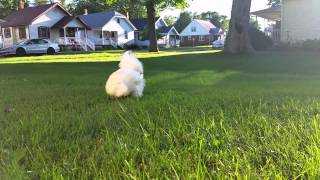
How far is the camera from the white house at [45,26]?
45250mm

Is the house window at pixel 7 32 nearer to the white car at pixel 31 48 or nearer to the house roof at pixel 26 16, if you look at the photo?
the house roof at pixel 26 16

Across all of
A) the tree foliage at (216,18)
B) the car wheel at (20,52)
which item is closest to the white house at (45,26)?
the car wheel at (20,52)

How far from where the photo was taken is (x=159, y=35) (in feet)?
216

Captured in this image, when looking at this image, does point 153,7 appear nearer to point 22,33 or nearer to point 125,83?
point 22,33

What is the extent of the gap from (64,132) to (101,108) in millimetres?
1318

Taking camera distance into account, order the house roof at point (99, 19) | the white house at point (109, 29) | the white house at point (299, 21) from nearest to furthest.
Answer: the white house at point (299, 21), the white house at point (109, 29), the house roof at point (99, 19)

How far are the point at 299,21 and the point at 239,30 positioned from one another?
10084mm

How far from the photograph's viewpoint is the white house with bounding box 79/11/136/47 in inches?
2247

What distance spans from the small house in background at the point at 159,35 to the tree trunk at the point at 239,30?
41188mm

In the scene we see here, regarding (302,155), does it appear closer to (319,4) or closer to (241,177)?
(241,177)

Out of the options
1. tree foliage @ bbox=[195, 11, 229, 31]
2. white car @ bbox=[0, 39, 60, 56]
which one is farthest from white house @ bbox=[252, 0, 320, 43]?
tree foliage @ bbox=[195, 11, 229, 31]

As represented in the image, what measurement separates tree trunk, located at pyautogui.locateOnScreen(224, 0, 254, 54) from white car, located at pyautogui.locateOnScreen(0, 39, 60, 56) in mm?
20139

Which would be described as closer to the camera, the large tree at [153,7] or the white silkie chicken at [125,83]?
the white silkie chicken at [125,83]

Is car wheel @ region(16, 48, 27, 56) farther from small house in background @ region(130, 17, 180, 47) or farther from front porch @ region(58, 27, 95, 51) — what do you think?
small house in background @ region(130, 17, 180, 47)
